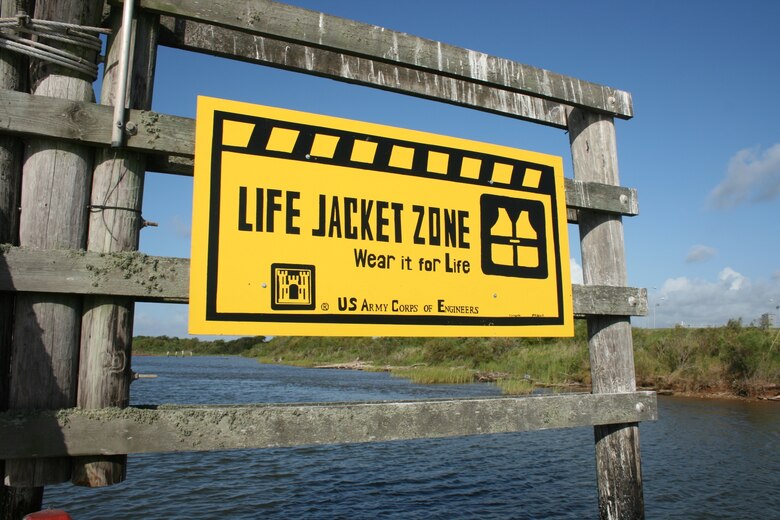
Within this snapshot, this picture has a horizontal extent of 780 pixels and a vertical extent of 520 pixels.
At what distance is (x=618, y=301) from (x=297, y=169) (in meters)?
2.70

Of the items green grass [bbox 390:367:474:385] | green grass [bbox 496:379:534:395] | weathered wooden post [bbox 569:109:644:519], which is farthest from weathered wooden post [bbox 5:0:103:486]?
green grass [bbox 390:367:474:385]

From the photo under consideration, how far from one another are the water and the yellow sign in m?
5.72

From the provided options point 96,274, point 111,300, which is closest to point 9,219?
point 96,274

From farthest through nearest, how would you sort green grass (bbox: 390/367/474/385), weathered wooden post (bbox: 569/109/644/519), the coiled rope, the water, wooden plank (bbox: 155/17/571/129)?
green grass (bbox: 390/367/474/385) < the water < weathered wooden post (bbox: 569/109/644/519) < wooden plank (bbox: 155/17/571/129) < the coiled rope

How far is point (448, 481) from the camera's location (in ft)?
35.1

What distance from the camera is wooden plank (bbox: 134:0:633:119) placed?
10.9 ft

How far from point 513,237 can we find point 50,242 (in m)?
2.91

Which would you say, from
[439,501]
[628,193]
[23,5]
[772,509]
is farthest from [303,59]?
[772,509]

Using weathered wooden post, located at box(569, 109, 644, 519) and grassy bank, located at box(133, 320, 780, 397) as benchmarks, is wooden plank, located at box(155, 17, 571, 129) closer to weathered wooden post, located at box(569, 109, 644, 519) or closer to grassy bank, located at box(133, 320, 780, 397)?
weathered wooden post, located at box(569, 109, 644, 519)

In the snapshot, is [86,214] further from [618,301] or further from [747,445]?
[747,445]

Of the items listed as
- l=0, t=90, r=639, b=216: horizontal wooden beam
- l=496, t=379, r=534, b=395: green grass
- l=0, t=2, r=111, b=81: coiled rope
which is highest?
l=0, t=2, r=111, b=81: coiled rope

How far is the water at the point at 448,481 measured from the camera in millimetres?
8789

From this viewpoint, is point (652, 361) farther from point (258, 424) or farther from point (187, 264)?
point (187, 264)

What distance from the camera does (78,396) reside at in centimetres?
280
